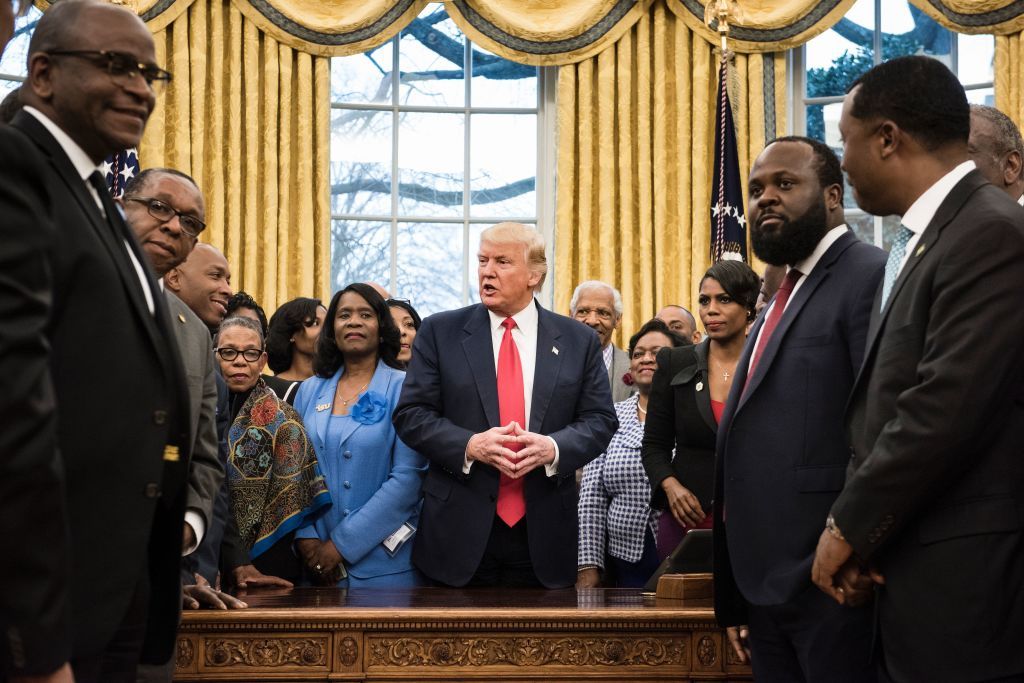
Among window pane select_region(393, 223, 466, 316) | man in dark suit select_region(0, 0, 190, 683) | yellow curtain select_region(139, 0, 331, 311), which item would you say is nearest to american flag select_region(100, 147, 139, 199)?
yellow curtain select_region(139, 0, 331, 311)

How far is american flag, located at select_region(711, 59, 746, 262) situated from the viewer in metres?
7.27

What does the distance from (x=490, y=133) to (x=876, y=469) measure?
626 cm

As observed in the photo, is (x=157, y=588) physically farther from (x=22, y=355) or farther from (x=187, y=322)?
(x=187, y=322)

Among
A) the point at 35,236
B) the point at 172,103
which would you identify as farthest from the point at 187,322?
the point at 172,103

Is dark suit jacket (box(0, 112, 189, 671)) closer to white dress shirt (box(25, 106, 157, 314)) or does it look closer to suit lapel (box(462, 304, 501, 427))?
white dress shirt (box(25, 106, 157, 314))

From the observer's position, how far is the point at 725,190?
7348 millimetres

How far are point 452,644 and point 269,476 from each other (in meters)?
1.02

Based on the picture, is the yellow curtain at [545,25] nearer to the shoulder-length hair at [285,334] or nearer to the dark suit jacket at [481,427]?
the shoulder-length hair at [285,334]

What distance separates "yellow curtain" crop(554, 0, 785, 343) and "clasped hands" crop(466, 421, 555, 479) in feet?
12.9

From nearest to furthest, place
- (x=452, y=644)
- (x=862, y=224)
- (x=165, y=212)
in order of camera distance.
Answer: (x=165, y=212), (x=452, y=644), (x=862, y=224)

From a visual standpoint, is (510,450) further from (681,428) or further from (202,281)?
(202,281)

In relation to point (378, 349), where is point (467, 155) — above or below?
above

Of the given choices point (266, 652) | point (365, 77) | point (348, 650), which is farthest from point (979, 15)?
point (266, 652)

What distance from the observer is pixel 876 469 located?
87.7 inches
